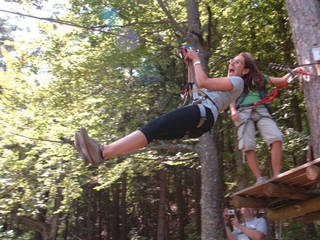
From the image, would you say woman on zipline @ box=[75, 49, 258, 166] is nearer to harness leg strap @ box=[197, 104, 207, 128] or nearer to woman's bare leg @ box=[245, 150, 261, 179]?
harness leg strap @ box=[197, 104, 207, 128]

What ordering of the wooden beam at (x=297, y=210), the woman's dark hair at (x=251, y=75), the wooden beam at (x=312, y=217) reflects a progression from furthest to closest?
the wooden beam at (x=312, y=217) < the wooden beam at (x=297, y=210) < the woman's dark hair at (x=251, y=75)

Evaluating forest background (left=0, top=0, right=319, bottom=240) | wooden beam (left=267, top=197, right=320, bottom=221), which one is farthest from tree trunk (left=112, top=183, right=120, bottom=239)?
wooden beam (left=267, top=197, right=320, bottom=221)

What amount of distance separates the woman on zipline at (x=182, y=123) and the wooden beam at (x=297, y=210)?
204 centimetres

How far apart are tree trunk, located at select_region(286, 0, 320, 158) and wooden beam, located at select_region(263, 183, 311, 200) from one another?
1.60 ft

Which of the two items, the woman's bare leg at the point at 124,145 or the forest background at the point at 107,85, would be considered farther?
the forest background at the point at 107,85

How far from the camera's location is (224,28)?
8.72 meters

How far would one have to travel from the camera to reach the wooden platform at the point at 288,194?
3.33 meters

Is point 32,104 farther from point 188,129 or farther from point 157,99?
point 188,129

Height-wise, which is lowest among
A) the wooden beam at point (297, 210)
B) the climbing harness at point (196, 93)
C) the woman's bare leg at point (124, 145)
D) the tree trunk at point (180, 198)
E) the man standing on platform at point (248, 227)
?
the man standing on platform at point (248, 227)

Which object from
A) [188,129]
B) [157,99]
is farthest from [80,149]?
[157,99]

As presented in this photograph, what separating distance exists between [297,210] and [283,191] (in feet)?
3.37

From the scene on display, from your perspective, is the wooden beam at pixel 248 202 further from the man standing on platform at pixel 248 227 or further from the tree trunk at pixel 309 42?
the tree trunk at pixel 309 42

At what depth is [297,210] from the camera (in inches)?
177

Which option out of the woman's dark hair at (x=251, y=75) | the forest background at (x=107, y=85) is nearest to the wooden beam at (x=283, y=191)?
the woman's dark hair at (x=251, y=75)
